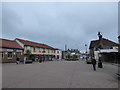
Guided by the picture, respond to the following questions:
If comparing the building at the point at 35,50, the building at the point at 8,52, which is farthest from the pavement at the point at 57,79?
the building at the point at 35,50

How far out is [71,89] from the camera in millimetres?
5648

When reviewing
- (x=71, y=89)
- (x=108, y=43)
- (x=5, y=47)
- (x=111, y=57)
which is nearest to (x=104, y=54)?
(x=111, y=57)

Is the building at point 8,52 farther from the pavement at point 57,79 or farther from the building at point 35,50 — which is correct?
the pavement at point 57,79

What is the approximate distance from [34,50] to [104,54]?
24310 mm

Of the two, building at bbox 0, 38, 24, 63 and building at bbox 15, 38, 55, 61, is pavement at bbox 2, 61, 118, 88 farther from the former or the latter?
building at bbox 15, 38, 55, 61

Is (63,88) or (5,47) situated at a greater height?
(5,47)

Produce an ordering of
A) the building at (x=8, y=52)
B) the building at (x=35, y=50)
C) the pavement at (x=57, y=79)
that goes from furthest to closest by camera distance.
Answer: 1. the building at (x=35, y=50)
2. the building at (x=8, y=52)
3. the pavement at (x=57, y=79)

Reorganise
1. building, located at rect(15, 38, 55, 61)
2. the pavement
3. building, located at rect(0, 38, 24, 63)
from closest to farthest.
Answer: the pavement
building, located at rect(0, 38, 24, 63)
building, located at rect(15, 38, 55, 61)

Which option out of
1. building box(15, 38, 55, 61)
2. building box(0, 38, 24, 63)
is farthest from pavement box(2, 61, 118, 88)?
building box(15, 38, 55, 61)

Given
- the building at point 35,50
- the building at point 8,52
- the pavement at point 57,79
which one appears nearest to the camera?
the pavement at point 57,79

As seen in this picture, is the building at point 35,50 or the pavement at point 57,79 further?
the building at point 35,50

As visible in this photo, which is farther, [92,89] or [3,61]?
[3,61]

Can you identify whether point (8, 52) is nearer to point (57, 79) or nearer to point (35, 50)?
point (35, 50)

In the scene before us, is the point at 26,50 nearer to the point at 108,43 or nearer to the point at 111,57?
the point at 111,57
